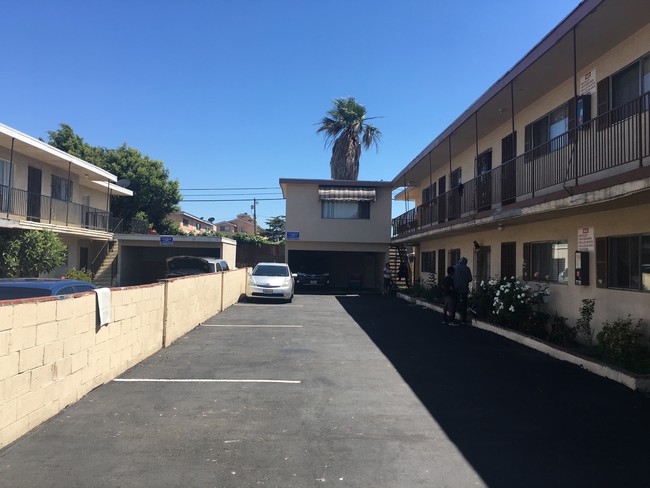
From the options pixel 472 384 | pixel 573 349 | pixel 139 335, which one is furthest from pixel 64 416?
pixel 573 349

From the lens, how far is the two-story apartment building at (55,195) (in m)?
17.2

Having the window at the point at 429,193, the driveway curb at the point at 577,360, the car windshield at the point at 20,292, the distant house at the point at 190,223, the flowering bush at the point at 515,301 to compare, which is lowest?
the driveway curb at the point at 577,360

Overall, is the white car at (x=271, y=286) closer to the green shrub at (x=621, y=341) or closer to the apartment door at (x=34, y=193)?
the apartment door at (x=34, y=193)

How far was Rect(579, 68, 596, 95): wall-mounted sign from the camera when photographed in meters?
9.89

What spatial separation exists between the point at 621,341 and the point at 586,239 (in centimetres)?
286

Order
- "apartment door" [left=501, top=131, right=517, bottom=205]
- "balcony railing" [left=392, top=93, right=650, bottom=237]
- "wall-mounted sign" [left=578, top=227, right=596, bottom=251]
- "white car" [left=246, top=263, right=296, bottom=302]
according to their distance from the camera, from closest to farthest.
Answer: "balcony railing" [left=392, top=93, right=650, bottom=237]
"wall-mounted sign" [left=578, top=227, right=596, bottom=251]
"apartment door" [left=501, top=131, right=517, bottom=205]
"white car" [left=246, top=263, right=296, bottom=302]

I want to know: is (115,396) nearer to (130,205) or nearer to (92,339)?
(92,339)

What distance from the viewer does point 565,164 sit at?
9.84 meters

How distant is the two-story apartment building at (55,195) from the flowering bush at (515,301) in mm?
15164

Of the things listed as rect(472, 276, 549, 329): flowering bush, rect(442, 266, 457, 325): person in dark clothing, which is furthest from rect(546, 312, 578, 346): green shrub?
rect(442, 266, 457, 325): person in dark clothing

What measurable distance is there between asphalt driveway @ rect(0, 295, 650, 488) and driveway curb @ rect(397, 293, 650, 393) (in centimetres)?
17

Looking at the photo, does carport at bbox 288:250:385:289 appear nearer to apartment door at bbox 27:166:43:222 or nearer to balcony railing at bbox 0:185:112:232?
balcony railing at bbox 0:185:112:232

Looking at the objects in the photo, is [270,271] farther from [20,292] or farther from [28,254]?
[20,292]

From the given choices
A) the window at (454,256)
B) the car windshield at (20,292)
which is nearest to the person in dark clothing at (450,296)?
the window at (454,256)
